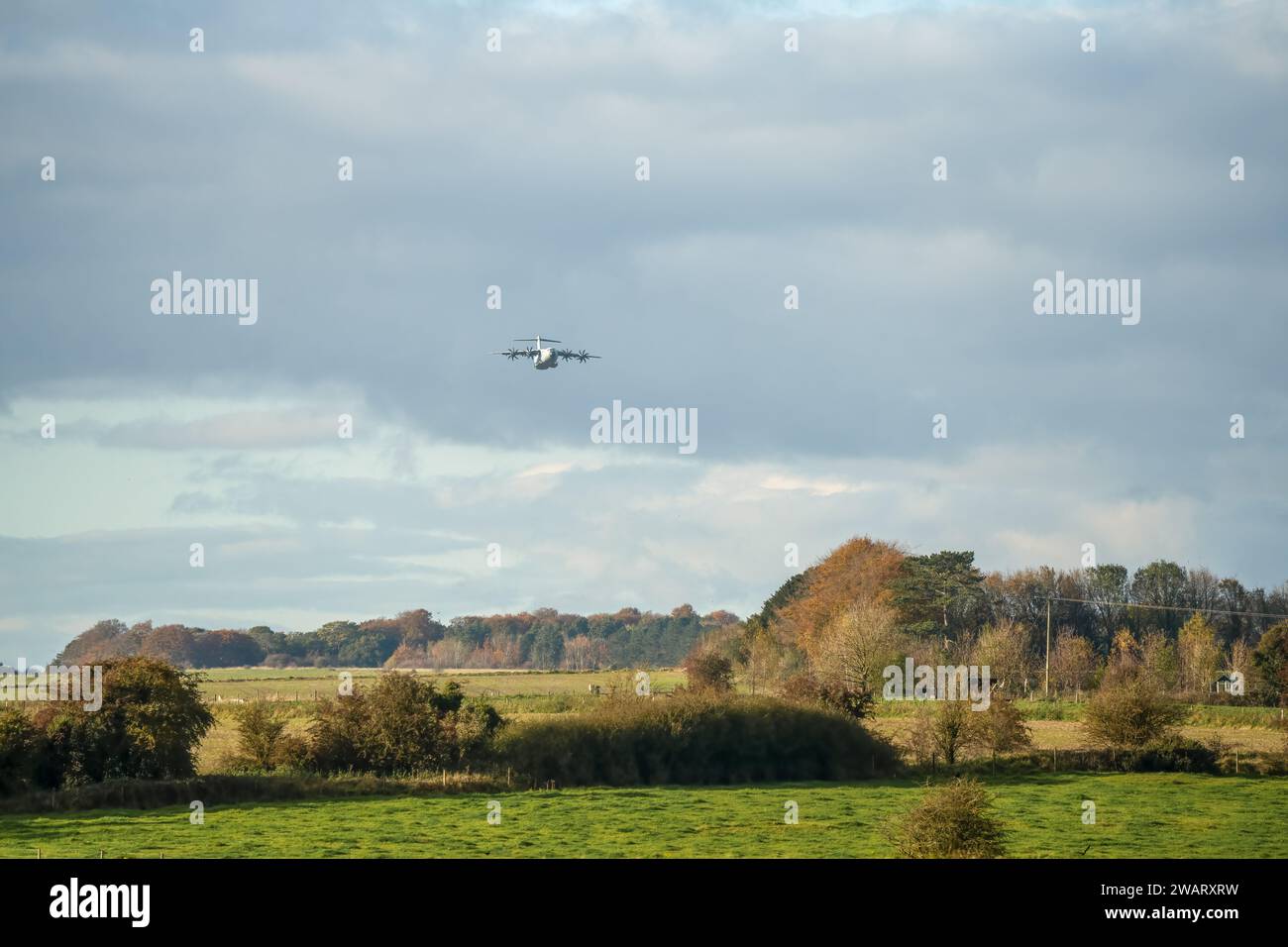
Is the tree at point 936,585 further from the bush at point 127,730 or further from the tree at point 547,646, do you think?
the bush at point 127,730

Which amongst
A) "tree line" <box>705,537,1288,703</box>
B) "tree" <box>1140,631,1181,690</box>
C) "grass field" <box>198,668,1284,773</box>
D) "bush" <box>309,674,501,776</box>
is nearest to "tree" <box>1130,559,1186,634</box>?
"tree line" <box>705,537,1288,703</box>

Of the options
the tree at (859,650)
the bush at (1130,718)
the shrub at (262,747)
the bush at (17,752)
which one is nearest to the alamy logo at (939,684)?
the tree at (859,650)

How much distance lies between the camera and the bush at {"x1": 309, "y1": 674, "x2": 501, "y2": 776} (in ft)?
180

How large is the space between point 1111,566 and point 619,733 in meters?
104

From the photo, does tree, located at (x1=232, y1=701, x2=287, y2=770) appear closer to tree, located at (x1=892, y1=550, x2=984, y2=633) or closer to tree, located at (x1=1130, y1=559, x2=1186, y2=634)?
tree, located at (x1=892, y1=550, x2=984, y2=633)

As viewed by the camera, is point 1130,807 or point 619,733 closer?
point 1130,807

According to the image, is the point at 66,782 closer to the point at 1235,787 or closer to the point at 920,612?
the point at 1235,787

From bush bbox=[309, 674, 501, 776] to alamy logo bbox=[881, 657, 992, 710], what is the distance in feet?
73.1

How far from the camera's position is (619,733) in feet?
195

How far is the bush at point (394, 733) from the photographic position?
54938mm

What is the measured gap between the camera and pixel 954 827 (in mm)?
32469
